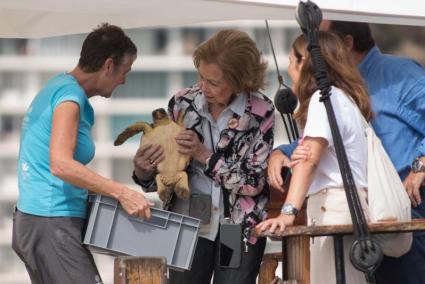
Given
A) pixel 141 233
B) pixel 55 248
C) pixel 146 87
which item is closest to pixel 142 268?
pixel 141 233

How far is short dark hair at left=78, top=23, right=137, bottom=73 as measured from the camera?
4.81 m

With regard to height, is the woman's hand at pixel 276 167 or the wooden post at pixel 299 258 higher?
the woman's hand at pixel 276 167

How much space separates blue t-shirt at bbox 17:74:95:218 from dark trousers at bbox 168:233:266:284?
1.76 feet

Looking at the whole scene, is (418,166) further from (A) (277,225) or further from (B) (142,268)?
(B) (142,268)

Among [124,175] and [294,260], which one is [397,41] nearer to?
[124,175]

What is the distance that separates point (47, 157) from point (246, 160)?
786mm

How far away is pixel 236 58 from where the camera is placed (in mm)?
4941

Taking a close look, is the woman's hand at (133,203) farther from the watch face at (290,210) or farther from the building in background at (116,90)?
the building in background at (116,90)

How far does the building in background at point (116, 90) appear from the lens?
45.1 ft

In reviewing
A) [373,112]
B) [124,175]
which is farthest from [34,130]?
[124,175]

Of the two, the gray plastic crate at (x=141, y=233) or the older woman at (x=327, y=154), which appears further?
the gray plastic crate at (x=141, y=233)

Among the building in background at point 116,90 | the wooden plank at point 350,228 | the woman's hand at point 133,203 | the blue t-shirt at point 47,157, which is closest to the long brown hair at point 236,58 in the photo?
the blue t-shirt at point 47,157

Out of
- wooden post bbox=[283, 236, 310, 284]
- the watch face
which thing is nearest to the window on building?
wooden post bbox=[283, 236, 310, 284]

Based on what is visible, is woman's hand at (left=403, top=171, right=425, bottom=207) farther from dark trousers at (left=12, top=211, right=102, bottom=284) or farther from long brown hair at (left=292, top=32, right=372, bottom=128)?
dark trousers at (left=12, top=211, right=102, bottom=284)
